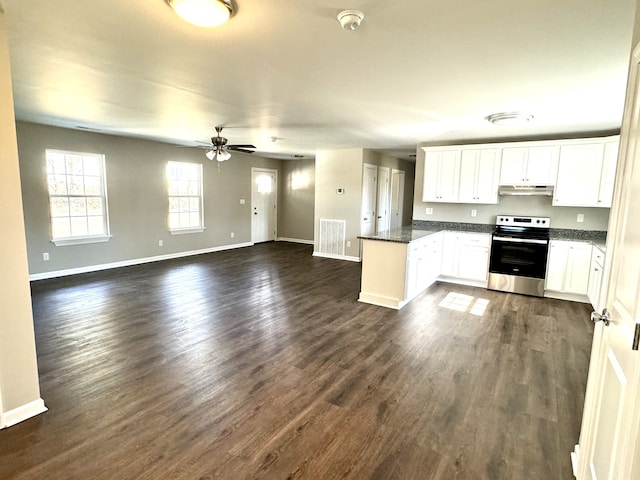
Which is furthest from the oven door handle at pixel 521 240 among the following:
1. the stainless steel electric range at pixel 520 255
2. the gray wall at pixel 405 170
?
the gray wall at pixel 405 170

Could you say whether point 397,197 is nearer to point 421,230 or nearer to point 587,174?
point 421,230

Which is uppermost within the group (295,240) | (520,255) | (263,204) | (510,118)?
(510,118)

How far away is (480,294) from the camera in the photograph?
5203 millimetres

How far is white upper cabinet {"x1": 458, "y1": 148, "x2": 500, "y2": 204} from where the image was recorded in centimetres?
532

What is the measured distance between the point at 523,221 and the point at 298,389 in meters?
4.59

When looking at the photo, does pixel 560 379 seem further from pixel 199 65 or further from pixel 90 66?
pixel 90 66

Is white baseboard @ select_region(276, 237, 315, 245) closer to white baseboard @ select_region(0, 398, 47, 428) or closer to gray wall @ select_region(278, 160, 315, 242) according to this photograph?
gray wall @ select_region(278, 160, 315, 242)

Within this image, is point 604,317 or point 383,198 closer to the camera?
point 604,317

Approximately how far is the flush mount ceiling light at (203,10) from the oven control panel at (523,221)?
16.8 ft

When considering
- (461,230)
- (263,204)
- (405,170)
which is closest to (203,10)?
(461,230)

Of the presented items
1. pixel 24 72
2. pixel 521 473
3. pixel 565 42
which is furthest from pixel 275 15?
pixel 521 473

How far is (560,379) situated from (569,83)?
8.17 ft

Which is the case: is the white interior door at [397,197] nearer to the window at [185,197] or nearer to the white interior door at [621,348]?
the window at [185,197]

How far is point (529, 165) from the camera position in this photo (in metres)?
5.07
